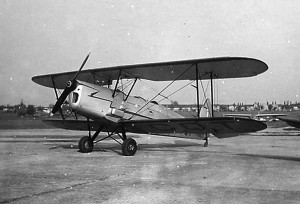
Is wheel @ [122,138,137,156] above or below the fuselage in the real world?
below

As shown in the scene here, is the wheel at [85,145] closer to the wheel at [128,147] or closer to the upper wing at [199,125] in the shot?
the upper wing at [199,125]

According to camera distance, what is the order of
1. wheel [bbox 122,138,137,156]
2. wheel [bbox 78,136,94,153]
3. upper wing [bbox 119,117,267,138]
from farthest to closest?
wheel [bbox 78,136,94,153] < wheel [bbox 122,138,137,156] < upper wing [bbox 119,117,267,138]

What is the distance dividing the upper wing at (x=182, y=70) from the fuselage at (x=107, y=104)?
0.92 metres

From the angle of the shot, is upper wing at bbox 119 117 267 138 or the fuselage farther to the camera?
the fuselage

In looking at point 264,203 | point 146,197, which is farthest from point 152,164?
point 264,203

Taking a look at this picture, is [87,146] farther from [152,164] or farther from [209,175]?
[209,175]

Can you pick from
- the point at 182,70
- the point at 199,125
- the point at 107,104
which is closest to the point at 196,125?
the point at 199,125

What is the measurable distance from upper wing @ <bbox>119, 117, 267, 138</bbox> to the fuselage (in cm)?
46

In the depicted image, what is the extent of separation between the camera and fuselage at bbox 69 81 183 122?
10.3 meters

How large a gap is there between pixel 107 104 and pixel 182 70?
2876mm

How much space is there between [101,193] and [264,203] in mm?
2333

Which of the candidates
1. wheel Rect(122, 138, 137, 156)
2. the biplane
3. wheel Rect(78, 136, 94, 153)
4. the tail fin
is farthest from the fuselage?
→ the tail fin

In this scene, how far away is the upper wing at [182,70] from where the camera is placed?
10.1m

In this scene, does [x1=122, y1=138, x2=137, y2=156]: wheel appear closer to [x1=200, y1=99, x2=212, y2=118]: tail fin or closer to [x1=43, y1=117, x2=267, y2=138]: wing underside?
[x1=43, y1=117, x2=267, y2=138]: wing underside
